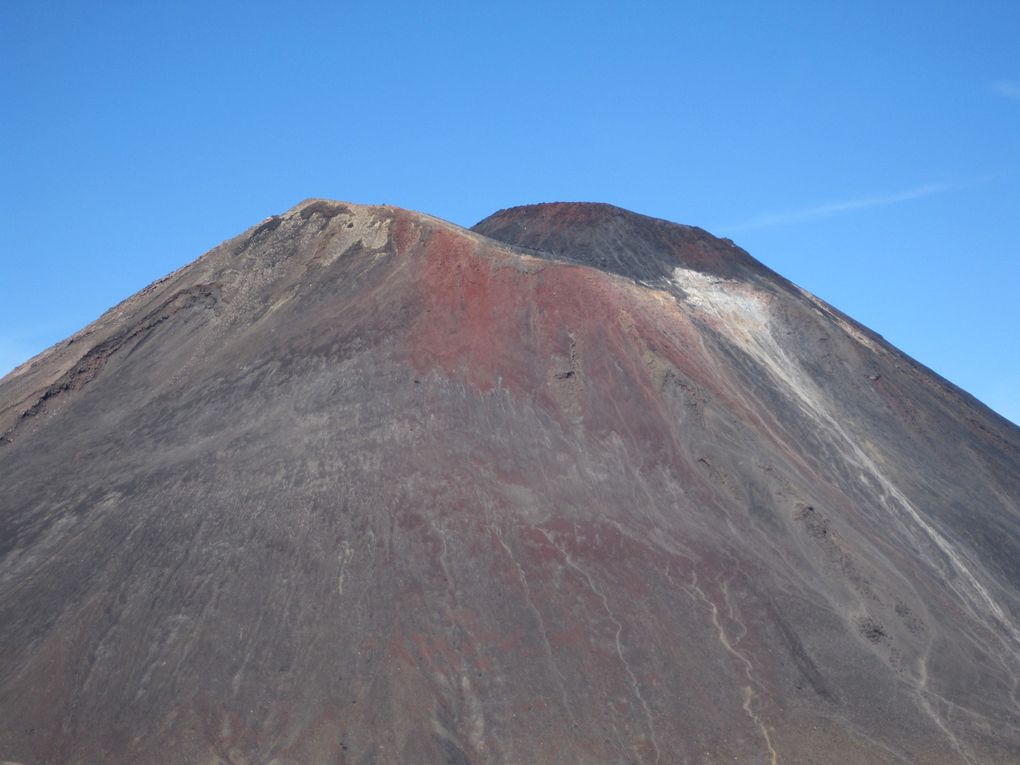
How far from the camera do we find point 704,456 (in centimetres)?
4525

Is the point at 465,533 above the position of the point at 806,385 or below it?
below

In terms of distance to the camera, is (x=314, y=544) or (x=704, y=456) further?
(x=704, y=456)

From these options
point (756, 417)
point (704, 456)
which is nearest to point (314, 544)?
point (704, 456)

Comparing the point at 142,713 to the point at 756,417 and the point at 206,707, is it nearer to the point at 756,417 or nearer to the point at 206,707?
the point at 206,707

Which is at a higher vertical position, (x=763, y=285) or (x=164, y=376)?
(x=763, y=285)

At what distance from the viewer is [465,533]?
39.7 m

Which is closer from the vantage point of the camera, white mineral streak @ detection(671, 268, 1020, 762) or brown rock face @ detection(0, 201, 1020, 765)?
brown rock face @ detection(0, 201, 1020, 765)

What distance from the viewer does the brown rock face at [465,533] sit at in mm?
34875

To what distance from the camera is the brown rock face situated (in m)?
34.9

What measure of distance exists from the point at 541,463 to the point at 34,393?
844 inches

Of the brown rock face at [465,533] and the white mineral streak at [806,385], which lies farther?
the white mineral streak at [806,385]

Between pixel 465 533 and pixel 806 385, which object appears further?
pixel 806 385

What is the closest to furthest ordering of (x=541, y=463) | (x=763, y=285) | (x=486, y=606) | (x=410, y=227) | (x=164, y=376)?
(x=486, y=606)
(x=541, y=463)
(x=164, y=376)
(x=410, y=227)
(x=763, y=285)

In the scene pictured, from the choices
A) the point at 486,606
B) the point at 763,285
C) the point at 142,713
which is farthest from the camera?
the point at 763,285
